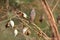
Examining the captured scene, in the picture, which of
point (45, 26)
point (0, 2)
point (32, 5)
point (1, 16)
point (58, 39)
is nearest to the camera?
point (58, 39)

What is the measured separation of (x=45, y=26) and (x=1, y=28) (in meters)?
0.86

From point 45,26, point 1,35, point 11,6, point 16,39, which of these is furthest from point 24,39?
point 11,6

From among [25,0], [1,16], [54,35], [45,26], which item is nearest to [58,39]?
[54,35]

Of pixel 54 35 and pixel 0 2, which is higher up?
pixel 54 35

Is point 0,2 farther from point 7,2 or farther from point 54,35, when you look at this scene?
point 54,35

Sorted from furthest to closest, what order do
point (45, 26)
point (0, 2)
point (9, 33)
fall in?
point (0, 2)
point (45, 26)
point (9, 33)

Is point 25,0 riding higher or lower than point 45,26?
higher

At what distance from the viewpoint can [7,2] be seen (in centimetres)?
260

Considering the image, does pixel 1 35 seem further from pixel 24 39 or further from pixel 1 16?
pixel 1 16

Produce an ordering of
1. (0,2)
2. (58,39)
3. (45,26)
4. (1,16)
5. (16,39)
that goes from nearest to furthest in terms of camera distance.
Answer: (58,39)
(16,39)
(1,16)
(45,26)
(0,2)

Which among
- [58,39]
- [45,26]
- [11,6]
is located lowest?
[45,26]

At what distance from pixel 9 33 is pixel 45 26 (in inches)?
31.4

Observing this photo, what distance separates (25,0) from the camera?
281 centimetres

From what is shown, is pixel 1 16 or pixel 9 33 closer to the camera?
pixel 9 33
